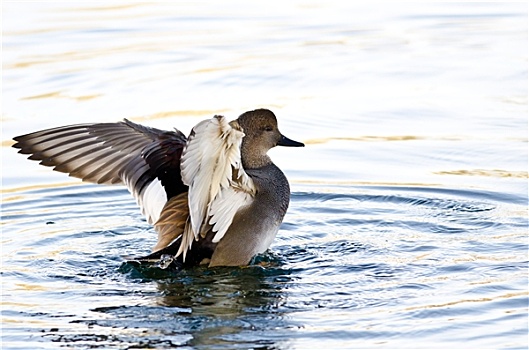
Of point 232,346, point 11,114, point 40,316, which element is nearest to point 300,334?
point 232,346

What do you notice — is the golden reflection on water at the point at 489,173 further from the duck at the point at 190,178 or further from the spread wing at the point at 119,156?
the spread wing at the point at 119,156

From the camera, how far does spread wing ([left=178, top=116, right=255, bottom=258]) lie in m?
5.98

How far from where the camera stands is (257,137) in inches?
310

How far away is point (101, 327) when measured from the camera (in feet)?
19.6

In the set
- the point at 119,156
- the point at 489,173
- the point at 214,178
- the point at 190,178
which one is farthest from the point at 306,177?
the point at 190,178

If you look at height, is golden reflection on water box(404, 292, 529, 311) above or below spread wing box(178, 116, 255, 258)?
below

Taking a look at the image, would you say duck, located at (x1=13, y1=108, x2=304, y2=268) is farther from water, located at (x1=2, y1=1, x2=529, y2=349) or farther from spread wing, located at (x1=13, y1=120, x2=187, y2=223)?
water, located at (x1=2, y1=1, x2=529, y2=349)

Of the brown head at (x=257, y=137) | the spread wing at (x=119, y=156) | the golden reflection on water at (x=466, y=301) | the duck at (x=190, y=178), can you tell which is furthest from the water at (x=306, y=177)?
the brown head at (x=257, y=137)

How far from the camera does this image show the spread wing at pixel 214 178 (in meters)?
5.98

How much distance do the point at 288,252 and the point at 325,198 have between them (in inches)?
52.7

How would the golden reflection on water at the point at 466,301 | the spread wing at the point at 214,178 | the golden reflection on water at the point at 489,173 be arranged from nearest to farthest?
the spread wing at the point at 214,178 → the golden reflection on water at the point at 466,301 → the golden reflection on water at the point at 489,173

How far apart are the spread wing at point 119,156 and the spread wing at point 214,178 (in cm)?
46

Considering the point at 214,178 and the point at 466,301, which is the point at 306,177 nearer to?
the point at 214,178

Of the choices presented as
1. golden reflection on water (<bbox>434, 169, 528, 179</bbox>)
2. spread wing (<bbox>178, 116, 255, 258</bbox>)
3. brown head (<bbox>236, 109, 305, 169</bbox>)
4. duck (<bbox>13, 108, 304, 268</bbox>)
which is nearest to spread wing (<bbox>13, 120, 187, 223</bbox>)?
duck (<bbox>13, 108, 304, 268</bbox>)
